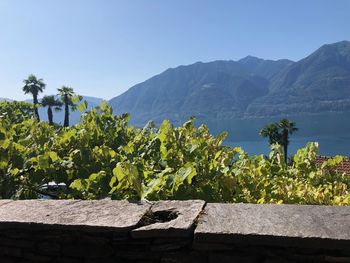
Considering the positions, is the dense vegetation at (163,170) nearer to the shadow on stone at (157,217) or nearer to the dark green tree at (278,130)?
the shadow on stone at (157,217)

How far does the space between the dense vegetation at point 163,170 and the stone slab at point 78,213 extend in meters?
0.22

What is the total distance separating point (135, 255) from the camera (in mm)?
2373

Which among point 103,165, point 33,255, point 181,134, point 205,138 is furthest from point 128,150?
point 33,255

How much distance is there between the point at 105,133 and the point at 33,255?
2073 mm

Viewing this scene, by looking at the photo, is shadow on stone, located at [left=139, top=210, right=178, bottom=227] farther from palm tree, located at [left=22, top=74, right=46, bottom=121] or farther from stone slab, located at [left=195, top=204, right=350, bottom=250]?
palm tree, located at [left=22, top=74, right=46, bottom=121]

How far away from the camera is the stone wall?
210 centimetres

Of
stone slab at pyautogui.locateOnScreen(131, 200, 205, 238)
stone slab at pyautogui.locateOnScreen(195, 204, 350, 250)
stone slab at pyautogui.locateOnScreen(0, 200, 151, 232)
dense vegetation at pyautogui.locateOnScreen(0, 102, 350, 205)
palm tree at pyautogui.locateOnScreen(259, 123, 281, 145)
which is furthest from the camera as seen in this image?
palm tree at pyautogui.locateOnScreen(259, 123, 281, 145)

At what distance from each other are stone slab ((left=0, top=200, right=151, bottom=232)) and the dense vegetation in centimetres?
22

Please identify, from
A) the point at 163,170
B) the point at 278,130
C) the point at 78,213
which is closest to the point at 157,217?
the point at 78,213

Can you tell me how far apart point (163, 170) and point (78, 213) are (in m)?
0.91

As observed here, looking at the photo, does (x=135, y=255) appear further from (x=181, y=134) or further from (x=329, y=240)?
(x=181, y=134)

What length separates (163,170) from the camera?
3348 millimetres

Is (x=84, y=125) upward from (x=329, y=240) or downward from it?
upward

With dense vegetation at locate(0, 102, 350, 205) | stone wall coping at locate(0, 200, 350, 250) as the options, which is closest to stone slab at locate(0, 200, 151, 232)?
stone wall coping at locate(0, 200, 350, 250)
